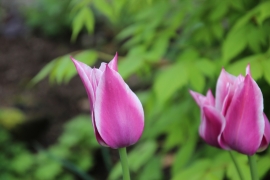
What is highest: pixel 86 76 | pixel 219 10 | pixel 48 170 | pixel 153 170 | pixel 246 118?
pixel 219 10

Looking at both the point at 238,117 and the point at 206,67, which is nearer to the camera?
the point at 238,117

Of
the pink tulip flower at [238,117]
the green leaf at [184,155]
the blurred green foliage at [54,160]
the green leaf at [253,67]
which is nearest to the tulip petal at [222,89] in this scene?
the pink tulip flower at [238,117]

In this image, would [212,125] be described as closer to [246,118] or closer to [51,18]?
[246,118]

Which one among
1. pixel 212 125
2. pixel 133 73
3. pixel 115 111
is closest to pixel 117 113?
pixel 115 111

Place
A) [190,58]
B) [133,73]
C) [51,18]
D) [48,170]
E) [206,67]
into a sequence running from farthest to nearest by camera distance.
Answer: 1. [51,18]
2. [48,170]
3. [133,73]
4. [190,58]
5. [206,67]

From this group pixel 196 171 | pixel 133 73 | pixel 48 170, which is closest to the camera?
pixel 196 171

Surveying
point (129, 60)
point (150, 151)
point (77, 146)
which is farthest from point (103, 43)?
point (129, 60)

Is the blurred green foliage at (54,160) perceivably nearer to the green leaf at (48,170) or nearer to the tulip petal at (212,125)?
the green leaf at (48,170)

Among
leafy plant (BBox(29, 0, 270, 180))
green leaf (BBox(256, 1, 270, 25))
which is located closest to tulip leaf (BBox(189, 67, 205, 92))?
leafy plant (BBox(29, 0, 270, 180))
